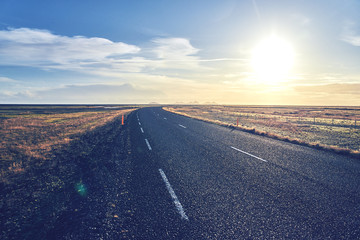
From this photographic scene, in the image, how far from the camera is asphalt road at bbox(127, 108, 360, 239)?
329 cm

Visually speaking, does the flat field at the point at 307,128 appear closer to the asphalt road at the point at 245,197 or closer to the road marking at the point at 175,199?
the asphalt road at the point at 245,197

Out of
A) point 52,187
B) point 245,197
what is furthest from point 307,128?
point 52,187

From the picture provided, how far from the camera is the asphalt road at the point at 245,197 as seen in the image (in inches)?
130

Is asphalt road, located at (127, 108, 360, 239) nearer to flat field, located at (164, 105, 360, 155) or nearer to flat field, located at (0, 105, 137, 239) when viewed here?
flat field, located at (0, 105, 137, 239)

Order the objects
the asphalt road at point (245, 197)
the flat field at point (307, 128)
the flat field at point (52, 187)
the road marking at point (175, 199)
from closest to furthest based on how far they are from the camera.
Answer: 1. the asphalt road at point (245, 197)
2. the flat field at point (52, 187)
3. the road marking at point (175, 199)
4. the flat field at point (307, 128)

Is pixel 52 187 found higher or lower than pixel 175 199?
lower

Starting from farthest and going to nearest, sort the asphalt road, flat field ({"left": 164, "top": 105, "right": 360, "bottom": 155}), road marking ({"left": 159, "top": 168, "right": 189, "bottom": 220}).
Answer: flat field ({"left": 164, "top": 105, "right": 360, "bottom": 155}) → road marking ({"left": 159, "top": 168, "right": 189, "bottom": 220}) → the asphalt road

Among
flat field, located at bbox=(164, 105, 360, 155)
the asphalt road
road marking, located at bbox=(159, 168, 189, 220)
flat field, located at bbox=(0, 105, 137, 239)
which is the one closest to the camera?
the asphalt road

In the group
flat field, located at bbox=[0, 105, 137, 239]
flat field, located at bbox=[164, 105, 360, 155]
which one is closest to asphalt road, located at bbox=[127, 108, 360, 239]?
flat field, located at bbox=[0, 105, 137, 239]

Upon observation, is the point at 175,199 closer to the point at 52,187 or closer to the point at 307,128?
the point at 52,187

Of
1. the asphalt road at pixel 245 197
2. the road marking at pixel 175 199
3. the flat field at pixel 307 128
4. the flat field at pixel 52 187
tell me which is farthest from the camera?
the flat field at pixel 307 128

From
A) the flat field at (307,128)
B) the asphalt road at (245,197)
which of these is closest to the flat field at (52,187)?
the asphalt road at (245,197)

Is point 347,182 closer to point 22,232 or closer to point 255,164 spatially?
point 255,164

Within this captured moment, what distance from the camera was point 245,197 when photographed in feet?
14.5
